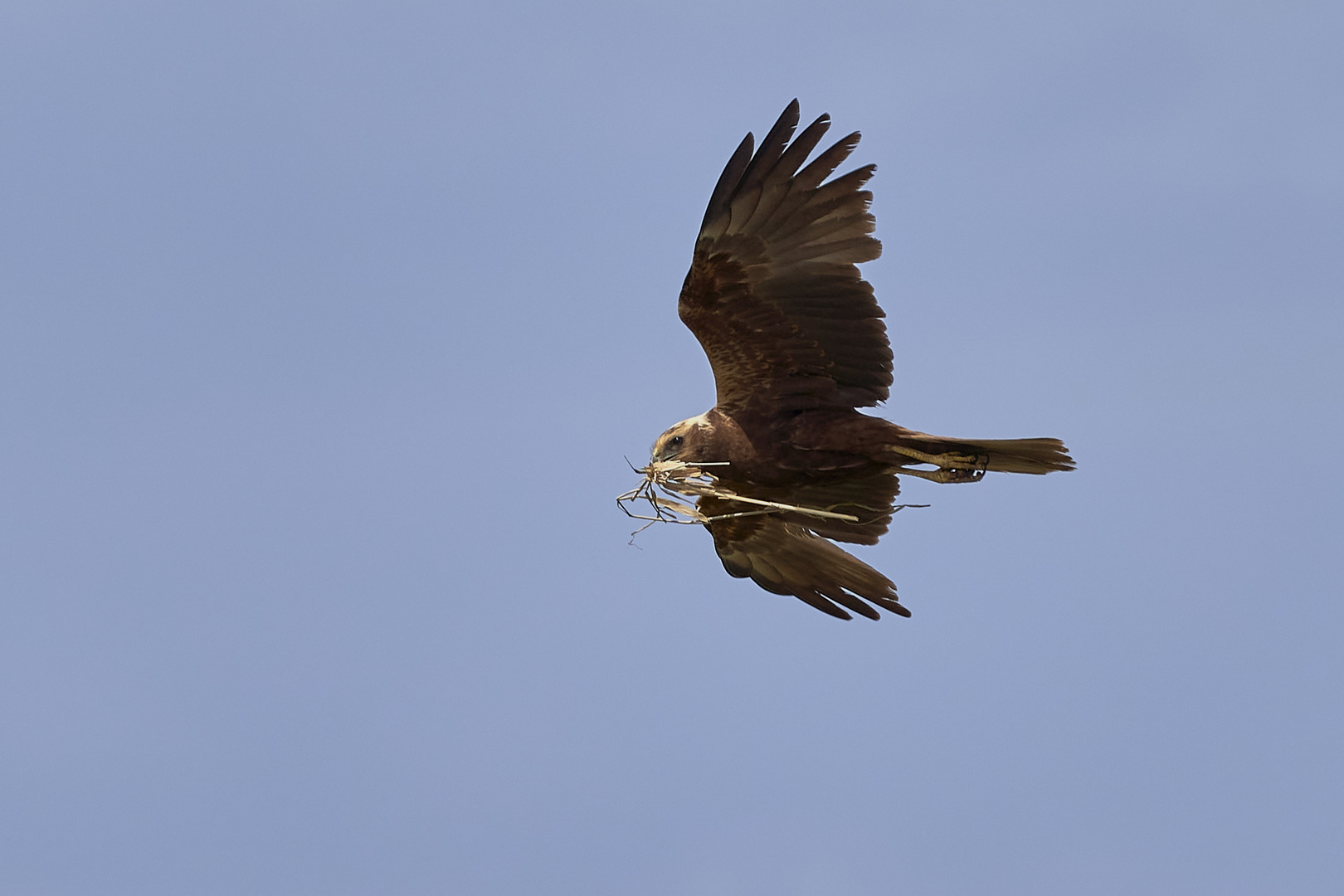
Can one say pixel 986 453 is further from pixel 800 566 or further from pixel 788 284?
pixel 800 566

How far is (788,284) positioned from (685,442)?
1156 millimetres

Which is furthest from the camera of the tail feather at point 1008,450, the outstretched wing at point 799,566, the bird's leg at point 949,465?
the outstretched wing at point 799,566

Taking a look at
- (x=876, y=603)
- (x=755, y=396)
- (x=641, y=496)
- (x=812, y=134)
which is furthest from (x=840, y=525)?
(x=812, y=134)

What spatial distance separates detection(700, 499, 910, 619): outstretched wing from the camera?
8875mm

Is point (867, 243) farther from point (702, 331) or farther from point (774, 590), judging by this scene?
point (774, 590)

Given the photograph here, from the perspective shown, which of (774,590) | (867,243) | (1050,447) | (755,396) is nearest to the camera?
(1050,447)

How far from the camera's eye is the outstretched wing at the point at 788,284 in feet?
25.7

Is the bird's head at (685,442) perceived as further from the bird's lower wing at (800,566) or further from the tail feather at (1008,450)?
the tail feather at (1008,450)

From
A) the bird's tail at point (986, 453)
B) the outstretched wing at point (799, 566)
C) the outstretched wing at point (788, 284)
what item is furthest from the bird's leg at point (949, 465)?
the outstretched wing at point (799, 566)

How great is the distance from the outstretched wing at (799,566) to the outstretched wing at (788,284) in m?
1.01

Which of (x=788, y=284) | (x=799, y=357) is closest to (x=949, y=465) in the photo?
(x=799, y=357)

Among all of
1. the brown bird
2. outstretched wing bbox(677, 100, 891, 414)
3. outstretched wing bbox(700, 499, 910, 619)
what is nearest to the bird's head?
the brown bird

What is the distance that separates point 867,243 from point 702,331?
1.16 metres

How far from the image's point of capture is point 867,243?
309 inches
